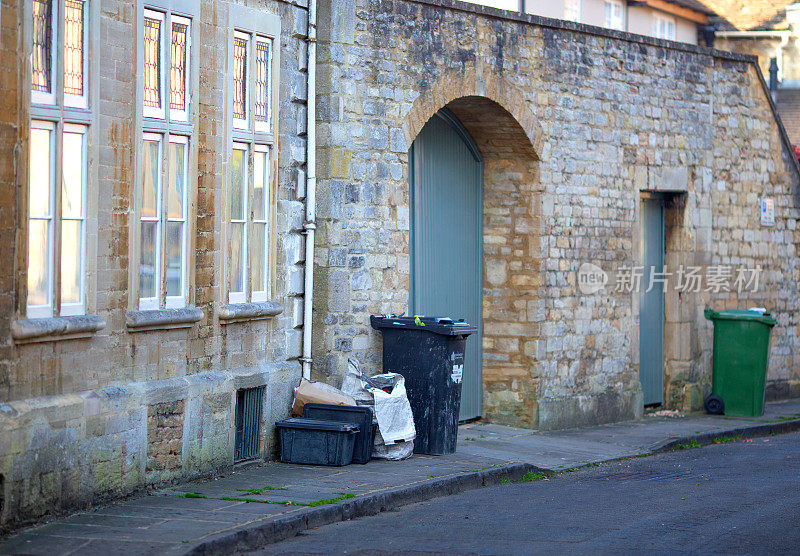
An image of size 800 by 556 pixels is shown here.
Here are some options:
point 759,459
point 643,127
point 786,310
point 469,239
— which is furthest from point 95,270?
point 786,310

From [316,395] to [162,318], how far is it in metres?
2.05

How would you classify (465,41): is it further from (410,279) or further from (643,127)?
(643,127)

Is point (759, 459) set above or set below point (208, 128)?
below

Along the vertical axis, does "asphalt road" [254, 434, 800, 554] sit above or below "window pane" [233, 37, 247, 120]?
below

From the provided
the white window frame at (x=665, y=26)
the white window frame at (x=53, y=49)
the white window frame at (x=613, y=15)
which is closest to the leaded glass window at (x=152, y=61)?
the white window frame at (x=53, y=49)

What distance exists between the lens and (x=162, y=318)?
9.55 meters

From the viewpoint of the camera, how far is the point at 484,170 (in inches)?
575

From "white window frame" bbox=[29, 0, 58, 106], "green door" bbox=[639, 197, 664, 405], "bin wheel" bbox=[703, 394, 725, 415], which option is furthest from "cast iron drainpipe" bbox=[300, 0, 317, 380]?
"bin wheel" bbox=[703, 394, 725, 415]

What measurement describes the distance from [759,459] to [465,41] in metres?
5.27

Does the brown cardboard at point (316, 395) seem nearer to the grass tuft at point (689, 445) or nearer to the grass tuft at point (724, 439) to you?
the grass tuft at point (689, 445)

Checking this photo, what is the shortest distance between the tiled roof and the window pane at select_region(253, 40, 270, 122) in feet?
72.6

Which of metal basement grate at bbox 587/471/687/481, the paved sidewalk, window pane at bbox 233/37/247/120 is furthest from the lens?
metal basement grate at bbox 587/471/687/481

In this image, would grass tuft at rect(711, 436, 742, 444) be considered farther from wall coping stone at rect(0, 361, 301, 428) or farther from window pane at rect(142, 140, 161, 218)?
window pane at rect(142, 140, 161, 218)

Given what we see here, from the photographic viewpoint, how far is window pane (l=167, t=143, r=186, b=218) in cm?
985
